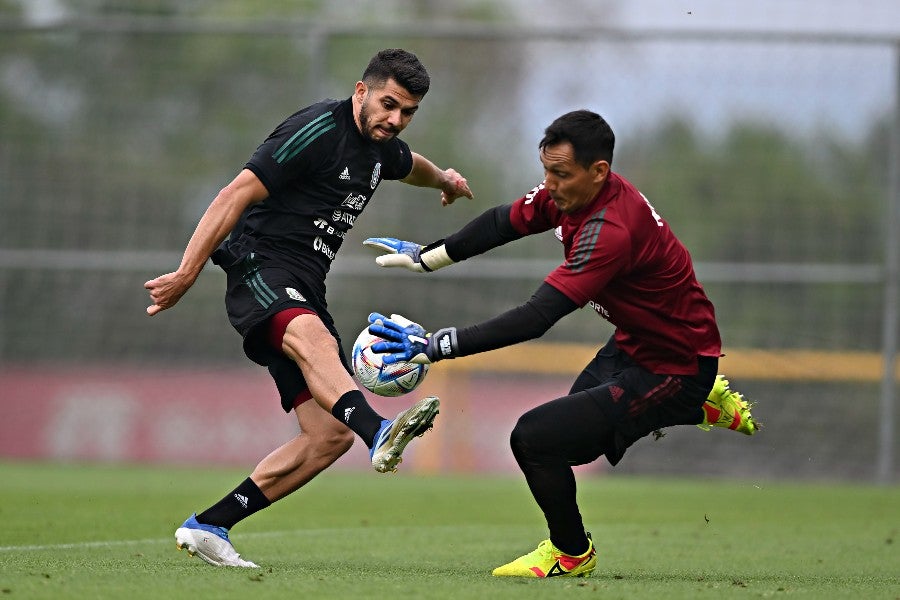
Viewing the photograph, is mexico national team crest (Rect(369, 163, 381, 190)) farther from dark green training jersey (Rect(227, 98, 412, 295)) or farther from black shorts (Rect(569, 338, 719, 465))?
black shorts (Rect(569, 338, 719, 465))

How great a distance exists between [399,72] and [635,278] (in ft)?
5.00

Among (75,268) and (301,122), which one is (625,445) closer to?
(301,122)

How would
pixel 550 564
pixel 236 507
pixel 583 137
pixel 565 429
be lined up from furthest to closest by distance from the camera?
pixel 236 507 < pixel 550 564 < pixel 565 429 < pixel 583 137

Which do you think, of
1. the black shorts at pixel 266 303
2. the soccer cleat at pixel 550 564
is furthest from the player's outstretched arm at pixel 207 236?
the soccer cleat at pixel 550 564

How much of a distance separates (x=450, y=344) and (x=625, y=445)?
1.23 m

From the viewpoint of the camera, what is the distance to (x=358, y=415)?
616 centimetres

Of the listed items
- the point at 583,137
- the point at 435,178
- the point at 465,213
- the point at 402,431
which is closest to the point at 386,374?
the point at 402,431

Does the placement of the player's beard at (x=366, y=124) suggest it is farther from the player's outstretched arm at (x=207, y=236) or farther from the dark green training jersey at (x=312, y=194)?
the player's outstretched arm at (x=207, y=236)

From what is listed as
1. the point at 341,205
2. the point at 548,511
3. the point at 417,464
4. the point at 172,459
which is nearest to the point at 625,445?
the point at 548,511

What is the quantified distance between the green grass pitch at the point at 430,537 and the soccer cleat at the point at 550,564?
12cm

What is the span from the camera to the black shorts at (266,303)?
260 inches

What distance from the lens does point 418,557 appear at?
24.2ft

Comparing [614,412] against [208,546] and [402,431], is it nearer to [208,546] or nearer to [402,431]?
[402,431]

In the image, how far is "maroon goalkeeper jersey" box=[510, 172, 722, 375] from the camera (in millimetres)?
6035
